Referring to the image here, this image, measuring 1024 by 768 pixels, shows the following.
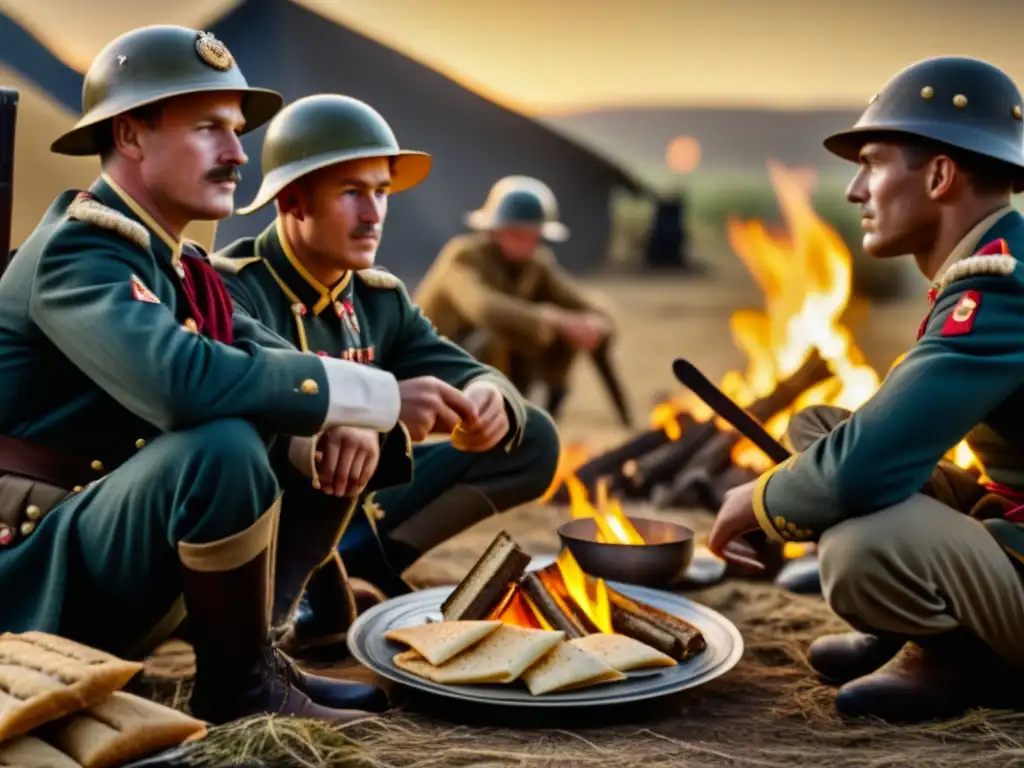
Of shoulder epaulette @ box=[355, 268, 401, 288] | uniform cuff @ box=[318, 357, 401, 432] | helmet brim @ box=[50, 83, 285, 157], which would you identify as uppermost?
helmet brim @ box=[50, 83, 285, 157]

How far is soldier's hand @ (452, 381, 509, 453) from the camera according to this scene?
3.74 m

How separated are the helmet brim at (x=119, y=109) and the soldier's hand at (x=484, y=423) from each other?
114 centimetres

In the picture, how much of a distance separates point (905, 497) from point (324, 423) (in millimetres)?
1572

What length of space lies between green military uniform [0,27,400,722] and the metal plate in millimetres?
298

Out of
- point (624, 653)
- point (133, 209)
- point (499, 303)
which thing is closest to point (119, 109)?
point (133, 209)

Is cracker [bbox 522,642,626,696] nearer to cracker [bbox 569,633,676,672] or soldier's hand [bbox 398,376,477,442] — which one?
cracker [bbox 569,633,676,672]

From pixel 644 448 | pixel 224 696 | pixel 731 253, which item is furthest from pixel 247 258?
pixel 731 253

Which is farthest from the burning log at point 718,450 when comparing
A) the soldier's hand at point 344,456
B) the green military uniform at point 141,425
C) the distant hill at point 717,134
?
the distant hill at point 717,134

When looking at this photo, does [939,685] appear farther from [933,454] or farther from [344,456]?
[344,456]

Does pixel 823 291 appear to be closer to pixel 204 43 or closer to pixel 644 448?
pixel 644 448

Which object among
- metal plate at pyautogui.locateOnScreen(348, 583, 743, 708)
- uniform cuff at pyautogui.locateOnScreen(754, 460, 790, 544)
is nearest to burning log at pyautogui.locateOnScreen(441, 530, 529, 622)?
metal plate at pyautogui.locateOnScreen(348, 583, 743, 708)

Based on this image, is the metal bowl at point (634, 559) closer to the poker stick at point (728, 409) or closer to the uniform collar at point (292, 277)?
the poker stick at point (728, 409)

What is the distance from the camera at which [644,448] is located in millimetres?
6664

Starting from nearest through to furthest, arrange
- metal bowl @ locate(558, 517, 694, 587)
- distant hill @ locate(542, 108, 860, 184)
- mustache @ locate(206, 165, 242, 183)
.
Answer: mustache @ locate(206, 165, 242, 183) → metal bowl @ locate(558, 517, 694, 587) → distant hill @ locate(542, 108, 860, 184)
